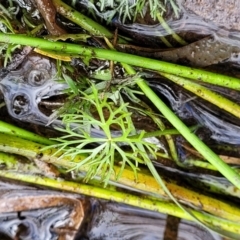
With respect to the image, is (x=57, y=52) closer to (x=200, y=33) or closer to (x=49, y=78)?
(x=49, y=78)

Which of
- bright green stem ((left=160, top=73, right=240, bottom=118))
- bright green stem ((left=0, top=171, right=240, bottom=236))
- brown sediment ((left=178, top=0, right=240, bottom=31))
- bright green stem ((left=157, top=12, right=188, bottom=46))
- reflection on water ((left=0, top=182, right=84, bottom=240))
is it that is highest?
brown sediment ((left=178, top=0, right=240, bottom=31))

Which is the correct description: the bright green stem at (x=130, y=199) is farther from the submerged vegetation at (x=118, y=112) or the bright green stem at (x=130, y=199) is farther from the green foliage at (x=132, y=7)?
the green foliage at (x=132, y=7)

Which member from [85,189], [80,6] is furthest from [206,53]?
[85,189]

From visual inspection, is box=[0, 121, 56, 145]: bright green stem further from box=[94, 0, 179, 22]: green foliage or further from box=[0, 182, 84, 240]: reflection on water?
box=[94, 0, 179, 22]: green foliage

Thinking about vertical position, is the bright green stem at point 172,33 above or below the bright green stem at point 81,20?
above

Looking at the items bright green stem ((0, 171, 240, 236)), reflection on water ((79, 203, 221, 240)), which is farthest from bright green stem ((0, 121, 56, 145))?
reflection on water ((79, 203, 221, 240))

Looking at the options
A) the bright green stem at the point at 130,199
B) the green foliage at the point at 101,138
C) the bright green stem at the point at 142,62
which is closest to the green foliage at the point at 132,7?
the bright green stem at the point at 142,62
